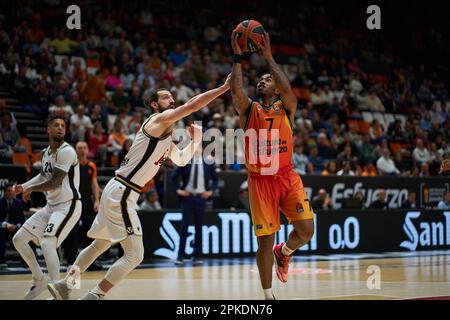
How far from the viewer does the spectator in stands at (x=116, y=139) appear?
14.8 meters

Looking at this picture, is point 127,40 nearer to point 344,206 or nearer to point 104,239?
point 344,206

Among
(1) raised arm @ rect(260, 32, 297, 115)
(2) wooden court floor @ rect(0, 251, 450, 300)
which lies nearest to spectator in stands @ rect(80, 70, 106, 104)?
(2) wooden court floor @ rect(0, 251, 450, 300)

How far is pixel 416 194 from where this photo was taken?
17453mm

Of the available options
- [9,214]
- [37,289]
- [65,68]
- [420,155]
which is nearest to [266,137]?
[37,289]

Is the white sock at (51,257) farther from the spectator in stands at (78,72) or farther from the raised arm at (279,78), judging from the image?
the spectator in stands at (78,72)

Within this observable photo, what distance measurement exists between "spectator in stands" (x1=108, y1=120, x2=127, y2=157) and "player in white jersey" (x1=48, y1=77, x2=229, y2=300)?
304 inches

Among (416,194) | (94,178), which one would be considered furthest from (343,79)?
(94,178)

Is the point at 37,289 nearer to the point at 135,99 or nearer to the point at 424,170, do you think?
the point at 135,99

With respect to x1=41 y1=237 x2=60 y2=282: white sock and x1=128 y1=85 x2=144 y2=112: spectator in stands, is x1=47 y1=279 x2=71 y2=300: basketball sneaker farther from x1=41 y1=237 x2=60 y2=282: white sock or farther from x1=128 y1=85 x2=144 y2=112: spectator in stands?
x1=128 y1=85 x2=144 y2=112: spectator in stands

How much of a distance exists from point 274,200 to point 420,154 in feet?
44.4

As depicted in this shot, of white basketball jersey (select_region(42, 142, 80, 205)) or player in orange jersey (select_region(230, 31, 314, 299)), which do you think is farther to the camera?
white basketball jersey (select_region(42, 142, 80, 205))

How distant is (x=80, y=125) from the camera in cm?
1499

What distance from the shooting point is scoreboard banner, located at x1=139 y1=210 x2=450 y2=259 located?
13070 mm

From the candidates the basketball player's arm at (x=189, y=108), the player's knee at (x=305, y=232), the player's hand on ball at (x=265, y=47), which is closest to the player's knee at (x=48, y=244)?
the basketball player's arm at (x=189, y=108)
